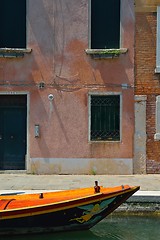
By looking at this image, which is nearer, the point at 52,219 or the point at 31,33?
the point at 52,219

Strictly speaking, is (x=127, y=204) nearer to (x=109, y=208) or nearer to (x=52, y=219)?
(x=109, y=208)

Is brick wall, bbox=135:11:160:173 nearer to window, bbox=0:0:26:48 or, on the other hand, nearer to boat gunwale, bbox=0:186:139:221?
window, bbox=0:0:26:48

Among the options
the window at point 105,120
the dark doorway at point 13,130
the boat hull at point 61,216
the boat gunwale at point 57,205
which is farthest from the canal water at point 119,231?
the dark doorway at point 13,130

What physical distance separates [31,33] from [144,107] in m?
4.01

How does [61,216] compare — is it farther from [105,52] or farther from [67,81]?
[105,52]

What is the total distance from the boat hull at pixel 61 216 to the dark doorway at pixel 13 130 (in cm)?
587

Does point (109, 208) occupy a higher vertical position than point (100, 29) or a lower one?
lower

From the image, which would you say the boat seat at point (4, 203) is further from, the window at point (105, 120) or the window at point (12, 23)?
the window at point (12, 23)

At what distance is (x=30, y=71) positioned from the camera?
1455cm

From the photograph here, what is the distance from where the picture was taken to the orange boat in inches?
335

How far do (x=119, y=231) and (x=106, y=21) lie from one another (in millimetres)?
7218

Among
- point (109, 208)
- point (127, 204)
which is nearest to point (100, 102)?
point (127, 204)

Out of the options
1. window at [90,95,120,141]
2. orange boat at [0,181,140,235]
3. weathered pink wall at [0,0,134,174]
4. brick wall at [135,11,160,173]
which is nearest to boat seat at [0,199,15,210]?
orange boat at [0,181,140,235]

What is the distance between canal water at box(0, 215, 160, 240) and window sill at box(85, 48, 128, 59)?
5.78 metres
